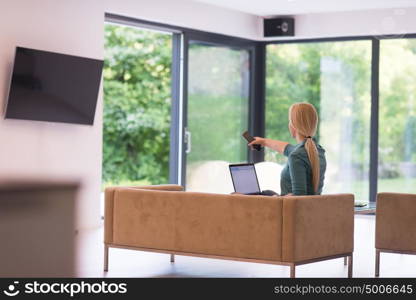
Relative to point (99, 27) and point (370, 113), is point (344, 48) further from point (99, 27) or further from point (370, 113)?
point (99, 27)

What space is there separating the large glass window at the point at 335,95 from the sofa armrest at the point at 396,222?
4426 millimetres

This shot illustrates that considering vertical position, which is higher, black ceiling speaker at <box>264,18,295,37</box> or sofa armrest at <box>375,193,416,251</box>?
black ceiling speaker at <box>264,18,295,37</box>

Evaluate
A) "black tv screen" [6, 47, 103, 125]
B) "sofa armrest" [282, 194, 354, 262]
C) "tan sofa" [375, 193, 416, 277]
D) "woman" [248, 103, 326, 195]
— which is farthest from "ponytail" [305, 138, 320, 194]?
"black tv screen" [6, 47, 103, 125]

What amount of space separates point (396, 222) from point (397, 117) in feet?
14.4

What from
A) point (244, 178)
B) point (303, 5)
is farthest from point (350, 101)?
point (244, 178)

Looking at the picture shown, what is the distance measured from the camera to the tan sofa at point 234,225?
3947 millimetres

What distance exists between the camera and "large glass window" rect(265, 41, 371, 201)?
890 centimetres

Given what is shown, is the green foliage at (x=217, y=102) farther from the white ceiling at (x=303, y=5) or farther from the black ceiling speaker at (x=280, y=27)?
the white ceiling at (x=303, y=5)

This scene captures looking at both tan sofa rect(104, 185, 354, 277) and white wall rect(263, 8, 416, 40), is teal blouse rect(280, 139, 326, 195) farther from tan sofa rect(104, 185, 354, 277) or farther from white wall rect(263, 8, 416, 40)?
white wall rect(263, 8, 416, 40)

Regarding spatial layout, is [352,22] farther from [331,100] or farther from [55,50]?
[55,50]

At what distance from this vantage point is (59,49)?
643 centimetres

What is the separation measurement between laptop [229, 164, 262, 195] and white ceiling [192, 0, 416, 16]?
13.3 feet

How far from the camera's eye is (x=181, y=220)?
4.23 m

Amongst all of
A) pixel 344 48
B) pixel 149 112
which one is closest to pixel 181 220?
pixel 344 48
